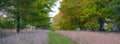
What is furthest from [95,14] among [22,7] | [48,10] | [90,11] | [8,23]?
[22,7]

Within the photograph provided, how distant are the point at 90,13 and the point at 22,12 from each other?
1810cm

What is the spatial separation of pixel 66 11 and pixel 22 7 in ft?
107

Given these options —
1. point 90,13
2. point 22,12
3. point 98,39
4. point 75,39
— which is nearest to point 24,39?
point 98,39

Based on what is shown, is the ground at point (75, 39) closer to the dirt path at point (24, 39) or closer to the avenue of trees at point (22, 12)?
the dirt path at point (24, 39)

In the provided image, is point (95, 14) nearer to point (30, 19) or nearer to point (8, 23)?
point (30, 19)

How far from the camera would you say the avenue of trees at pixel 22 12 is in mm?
21475

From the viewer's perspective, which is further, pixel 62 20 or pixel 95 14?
pixel 62 20

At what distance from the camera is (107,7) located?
128 feet

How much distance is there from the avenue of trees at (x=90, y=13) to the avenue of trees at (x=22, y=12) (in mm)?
6000

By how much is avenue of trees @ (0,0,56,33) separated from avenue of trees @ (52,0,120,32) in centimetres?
600

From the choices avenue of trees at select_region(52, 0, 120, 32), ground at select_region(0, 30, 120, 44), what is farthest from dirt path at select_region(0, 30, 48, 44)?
avenue of trees at select_region(52, 0, 120, 32)

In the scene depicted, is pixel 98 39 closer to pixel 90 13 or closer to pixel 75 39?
pixel 75 39

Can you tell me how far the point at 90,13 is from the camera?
42625 mm

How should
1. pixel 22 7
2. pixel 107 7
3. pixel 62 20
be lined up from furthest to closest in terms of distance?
pixel 62 20 < pixel 107 7 < pixel 22 7
